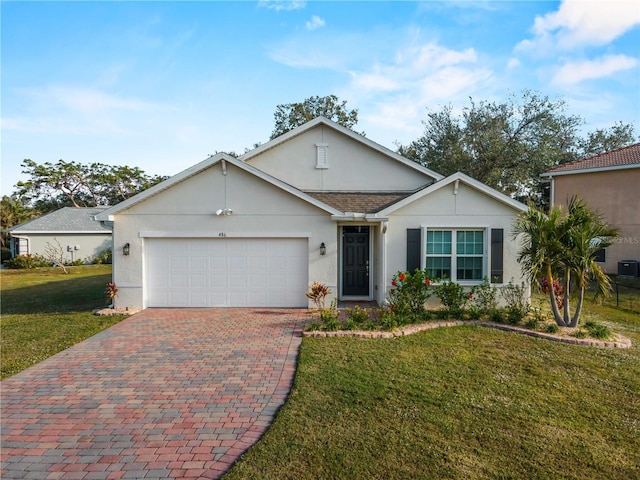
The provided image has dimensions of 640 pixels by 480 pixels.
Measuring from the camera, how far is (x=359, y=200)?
12.4 meters

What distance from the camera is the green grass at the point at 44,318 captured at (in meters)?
7.43

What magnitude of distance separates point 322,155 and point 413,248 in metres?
4.97

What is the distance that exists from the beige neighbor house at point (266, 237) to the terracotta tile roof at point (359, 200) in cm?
24

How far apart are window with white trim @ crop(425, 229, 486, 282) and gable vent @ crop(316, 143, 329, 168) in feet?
15.3

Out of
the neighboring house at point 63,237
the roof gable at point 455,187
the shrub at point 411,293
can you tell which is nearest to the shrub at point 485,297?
the shrub at point 411,293

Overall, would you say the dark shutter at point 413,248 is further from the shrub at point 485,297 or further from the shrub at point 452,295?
the shrub at point 485,297

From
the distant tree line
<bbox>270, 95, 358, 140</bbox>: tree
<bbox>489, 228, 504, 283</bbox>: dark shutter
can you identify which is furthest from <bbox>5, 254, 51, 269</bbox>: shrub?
<bbox>489, 228, 504, 283</bbox>: dark shutter

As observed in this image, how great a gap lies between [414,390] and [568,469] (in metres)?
2.08

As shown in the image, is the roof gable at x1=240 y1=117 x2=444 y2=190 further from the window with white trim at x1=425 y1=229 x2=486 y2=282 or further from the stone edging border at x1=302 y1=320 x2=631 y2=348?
the stone edging border at x1=302 y1=320 x2=631 y2=348

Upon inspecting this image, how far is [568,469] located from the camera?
368 cm

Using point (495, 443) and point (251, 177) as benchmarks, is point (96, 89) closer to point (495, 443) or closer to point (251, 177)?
point (251, 177)

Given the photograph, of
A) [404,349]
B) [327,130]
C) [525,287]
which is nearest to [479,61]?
[327,130]

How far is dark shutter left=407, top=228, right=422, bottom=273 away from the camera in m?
11.0

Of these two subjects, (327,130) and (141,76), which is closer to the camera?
(141,76)
